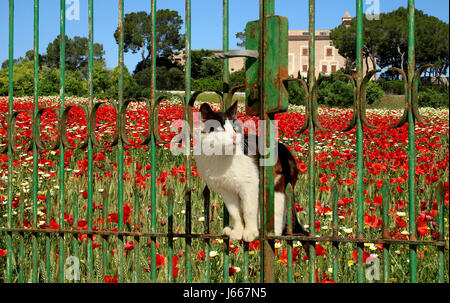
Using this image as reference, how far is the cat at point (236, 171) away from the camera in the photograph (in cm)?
217

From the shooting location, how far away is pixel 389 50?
26.5m

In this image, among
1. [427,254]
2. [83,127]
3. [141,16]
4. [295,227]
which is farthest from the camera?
[141,16]

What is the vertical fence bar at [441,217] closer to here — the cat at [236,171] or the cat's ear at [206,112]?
the cat at [236,171]

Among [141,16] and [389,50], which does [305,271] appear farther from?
[141,16]

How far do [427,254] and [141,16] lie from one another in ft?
106

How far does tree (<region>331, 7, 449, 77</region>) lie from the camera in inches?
196

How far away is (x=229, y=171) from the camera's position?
7.12 ft

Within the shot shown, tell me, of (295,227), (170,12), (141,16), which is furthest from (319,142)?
(170,12)

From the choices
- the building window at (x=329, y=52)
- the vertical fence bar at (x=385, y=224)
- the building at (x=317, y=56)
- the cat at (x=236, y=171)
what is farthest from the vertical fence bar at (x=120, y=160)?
the building window at (x=329, y=52)

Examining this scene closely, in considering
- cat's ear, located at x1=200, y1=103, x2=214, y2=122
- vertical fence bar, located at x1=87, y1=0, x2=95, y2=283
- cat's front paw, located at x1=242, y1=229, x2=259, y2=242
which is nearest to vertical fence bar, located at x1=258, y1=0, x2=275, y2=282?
cat's front paw, located at x1=242, y1=229, x2=259, y2=242

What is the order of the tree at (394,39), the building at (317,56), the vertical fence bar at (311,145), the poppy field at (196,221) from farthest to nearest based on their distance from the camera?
the building at (317,56), the tree at (394,39), the poppy field at (196,221), the vertical fence bar at (311,145)

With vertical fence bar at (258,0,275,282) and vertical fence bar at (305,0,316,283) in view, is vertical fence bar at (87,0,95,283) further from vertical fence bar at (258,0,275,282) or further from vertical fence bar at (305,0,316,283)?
vertical fence bar at (305,0,316,283)
